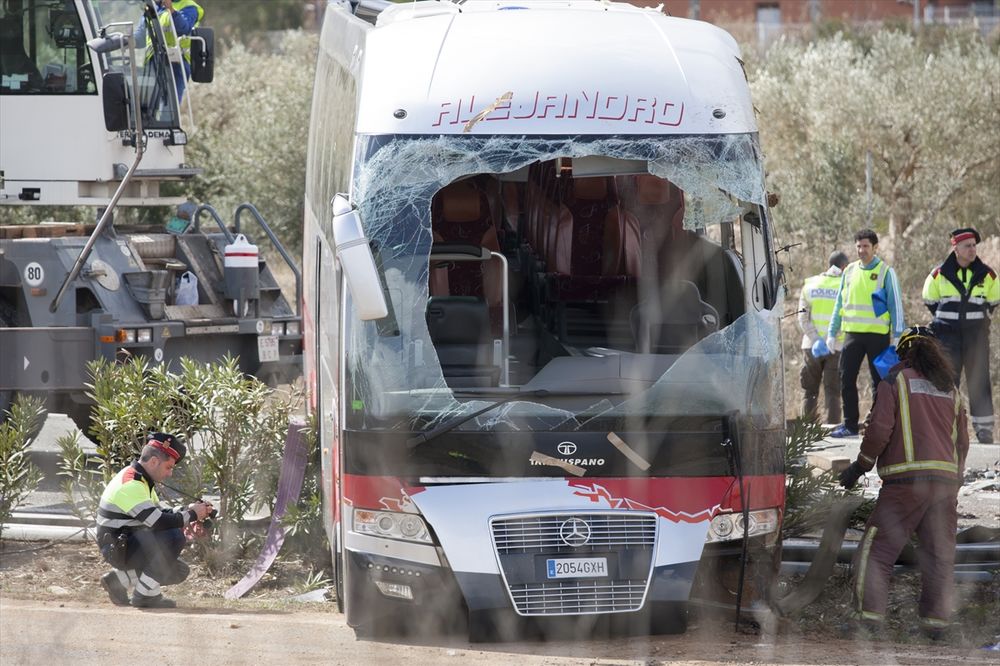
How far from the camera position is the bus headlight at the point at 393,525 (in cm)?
635

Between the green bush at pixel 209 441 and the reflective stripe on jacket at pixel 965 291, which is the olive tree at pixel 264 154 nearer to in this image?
the reflective stripe on jacket at pixel 965 291

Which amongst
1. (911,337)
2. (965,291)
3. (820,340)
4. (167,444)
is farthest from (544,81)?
(820,340)

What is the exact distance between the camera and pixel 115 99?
11.2m

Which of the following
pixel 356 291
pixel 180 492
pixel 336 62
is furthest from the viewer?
pixel 336 62

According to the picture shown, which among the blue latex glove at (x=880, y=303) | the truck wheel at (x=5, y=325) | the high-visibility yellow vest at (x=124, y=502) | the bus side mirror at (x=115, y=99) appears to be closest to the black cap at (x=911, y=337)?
the high-visibility yellow vest at (x=124, y=502)

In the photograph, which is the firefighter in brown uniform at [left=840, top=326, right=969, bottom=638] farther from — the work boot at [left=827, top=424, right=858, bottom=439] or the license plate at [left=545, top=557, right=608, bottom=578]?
the work boot at [left=827, top=424, right=858, bottom=439]

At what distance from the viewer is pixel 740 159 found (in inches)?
266

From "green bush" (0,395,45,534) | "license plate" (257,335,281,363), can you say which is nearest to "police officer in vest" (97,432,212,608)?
"green bush" (0,395,45,534)

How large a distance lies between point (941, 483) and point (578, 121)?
265cm

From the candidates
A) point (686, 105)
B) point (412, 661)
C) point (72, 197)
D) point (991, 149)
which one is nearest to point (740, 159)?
point (686, 105)

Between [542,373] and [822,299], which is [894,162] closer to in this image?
[822,299]

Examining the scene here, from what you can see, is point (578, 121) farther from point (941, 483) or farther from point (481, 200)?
point (941, 483)

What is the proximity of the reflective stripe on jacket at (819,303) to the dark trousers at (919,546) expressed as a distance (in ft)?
18.1

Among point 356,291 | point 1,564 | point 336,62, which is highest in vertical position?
point 336,62
